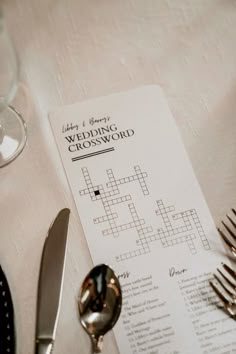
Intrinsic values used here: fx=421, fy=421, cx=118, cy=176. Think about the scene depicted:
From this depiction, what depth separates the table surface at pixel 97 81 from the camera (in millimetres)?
461

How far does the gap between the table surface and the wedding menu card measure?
0.6 inches

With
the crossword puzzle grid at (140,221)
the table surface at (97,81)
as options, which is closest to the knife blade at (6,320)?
the table surface at (97,81)

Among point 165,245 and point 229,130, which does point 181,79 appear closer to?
point 229,130

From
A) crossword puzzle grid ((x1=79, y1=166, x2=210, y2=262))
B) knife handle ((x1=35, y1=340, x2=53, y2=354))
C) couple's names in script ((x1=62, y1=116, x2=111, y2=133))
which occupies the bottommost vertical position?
knife handle ((x1=35, y1=340, x2=53, y2=354))

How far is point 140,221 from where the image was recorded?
1.56 ft

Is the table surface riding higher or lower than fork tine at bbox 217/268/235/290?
higher

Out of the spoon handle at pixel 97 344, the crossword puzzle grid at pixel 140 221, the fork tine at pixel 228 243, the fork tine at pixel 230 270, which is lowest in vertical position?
the spoon handle at pixel 97 344

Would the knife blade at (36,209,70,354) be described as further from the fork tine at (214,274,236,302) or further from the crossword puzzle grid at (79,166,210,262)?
the fork tine at (214,274,236,302)

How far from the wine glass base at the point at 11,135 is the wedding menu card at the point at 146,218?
40mm

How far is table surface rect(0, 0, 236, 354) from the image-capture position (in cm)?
46

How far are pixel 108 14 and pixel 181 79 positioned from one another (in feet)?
0.46

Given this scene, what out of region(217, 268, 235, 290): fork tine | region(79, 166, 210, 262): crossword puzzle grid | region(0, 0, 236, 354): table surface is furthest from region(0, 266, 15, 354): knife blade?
region(217, 268, 235, 290): fork tine

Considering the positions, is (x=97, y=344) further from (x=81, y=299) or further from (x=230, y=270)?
(x=230, y=270)

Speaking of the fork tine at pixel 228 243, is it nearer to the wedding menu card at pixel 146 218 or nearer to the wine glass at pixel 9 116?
the wedding menu card at pixel 146 218
